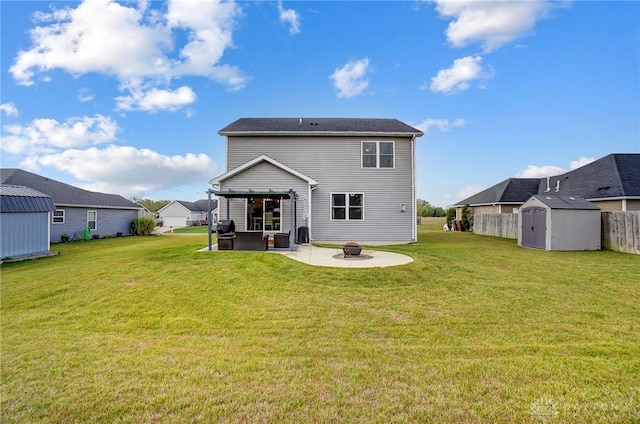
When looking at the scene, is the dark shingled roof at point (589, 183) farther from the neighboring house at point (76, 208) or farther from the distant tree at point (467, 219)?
the neighboring house at point (76, 208)

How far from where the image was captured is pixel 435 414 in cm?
256

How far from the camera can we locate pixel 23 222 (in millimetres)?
12367

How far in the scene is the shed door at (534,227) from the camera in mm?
13617

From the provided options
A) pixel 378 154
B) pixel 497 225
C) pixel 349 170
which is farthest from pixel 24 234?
pixel 497 225

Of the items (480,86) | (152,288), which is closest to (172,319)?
(152,288)

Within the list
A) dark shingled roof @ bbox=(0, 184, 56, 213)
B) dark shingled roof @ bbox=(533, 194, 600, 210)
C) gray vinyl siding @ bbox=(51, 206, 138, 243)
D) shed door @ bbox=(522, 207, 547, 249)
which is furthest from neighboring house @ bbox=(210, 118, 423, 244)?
gray vinyl siding @ bbox=(51, 206, 138, 243)

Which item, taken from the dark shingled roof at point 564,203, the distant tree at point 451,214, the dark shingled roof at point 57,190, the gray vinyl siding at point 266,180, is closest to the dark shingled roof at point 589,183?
the distant tree at point 451,214

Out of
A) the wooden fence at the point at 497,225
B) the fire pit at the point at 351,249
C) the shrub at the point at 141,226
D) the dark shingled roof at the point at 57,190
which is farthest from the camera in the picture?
the shrub at the point at 141,226

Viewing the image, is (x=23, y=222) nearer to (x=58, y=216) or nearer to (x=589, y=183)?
(x=58, y=216)

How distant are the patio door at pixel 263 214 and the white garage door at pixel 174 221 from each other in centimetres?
3651

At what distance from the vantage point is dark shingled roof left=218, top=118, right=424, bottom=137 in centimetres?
1435

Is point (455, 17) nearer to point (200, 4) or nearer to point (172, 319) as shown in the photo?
point (200, 4)

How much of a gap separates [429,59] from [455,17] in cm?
269

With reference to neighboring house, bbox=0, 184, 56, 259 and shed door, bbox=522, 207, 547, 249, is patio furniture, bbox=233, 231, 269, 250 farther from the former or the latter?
shed door, bbox=522, 207, 547, 249
